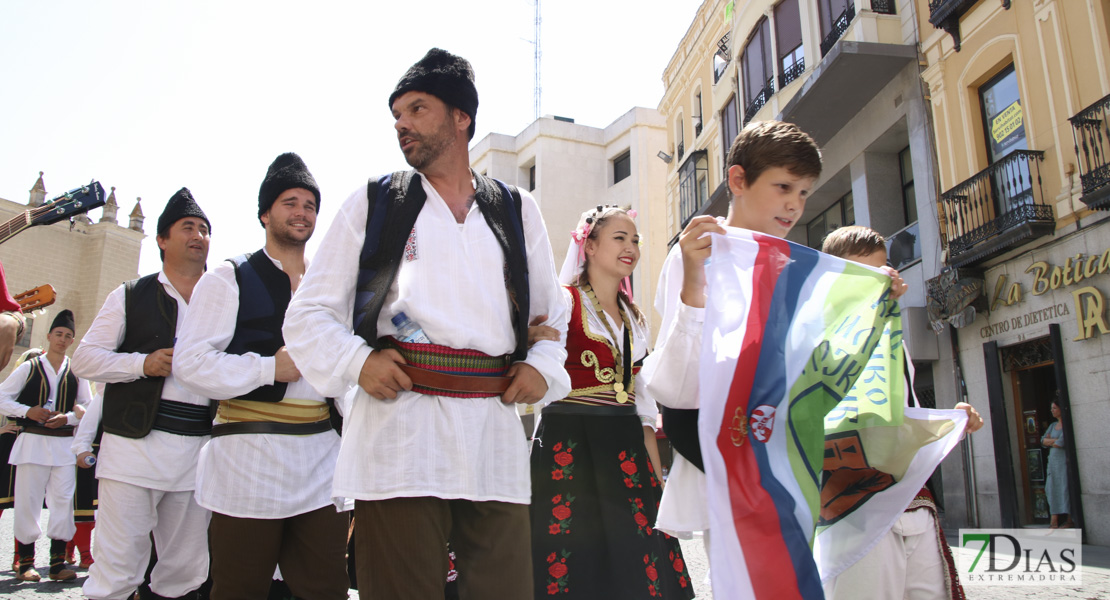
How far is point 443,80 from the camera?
2.62 m

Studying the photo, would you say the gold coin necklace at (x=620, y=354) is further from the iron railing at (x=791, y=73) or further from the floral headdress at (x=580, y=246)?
the iron railing at (x=791, y=73)

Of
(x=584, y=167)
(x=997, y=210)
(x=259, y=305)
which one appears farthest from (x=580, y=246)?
(x=584, y=167)

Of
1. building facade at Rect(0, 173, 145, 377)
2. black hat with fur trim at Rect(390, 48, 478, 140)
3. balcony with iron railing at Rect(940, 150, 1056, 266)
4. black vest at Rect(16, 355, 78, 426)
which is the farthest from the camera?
building facade at Rect(0, 173, 145, 377)

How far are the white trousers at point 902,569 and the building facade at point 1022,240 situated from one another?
8751 millimetres

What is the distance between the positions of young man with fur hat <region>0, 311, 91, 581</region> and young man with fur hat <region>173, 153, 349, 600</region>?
4.23m

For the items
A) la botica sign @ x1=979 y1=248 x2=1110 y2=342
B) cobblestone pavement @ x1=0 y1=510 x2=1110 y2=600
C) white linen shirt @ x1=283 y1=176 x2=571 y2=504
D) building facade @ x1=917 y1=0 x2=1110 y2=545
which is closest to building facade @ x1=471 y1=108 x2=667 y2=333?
building facade @ x1=917 y1=0 x2=1110 y2=545

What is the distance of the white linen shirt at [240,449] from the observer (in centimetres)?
335

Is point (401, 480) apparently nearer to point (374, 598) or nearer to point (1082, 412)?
point (374, 598)

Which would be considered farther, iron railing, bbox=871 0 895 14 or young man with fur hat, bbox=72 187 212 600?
iron railing, bbox=871 0 895 14

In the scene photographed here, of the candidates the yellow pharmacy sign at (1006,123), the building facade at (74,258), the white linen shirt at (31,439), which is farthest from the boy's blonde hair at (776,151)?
the building facade at (74,258)

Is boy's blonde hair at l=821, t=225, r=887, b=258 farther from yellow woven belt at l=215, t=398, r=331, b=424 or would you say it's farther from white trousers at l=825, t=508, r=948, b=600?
yellow woven belt at l=215, t=398, r=331, b=424

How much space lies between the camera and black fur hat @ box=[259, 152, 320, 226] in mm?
3977

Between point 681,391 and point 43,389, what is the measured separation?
735 cm

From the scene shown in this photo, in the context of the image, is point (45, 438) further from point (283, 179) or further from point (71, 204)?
point (71, 204)
